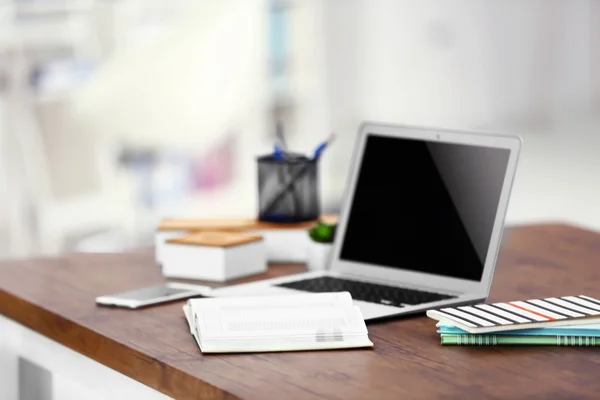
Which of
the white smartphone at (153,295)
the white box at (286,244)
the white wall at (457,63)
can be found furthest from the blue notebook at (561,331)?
the white wall at (457,63)

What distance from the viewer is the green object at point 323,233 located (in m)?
1.79

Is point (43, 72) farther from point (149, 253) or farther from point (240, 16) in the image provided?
point (149, 253)

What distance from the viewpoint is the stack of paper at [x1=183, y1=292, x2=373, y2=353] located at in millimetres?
1330

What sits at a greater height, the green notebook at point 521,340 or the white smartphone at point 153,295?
the green notebook at point 521,340

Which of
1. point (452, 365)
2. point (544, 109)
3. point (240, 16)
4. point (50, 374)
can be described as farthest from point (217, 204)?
point (452, 365)

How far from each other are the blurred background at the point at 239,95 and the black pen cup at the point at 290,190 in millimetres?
1961

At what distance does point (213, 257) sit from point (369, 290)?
28 cm

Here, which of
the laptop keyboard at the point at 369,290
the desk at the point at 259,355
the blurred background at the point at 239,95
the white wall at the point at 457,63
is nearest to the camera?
the desk at the point at 259,355

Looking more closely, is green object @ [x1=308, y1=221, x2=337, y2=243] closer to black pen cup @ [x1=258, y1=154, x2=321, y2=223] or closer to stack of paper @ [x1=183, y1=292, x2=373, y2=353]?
black pen cup @ [x1=258, y1=154, x2=321, y2=223]

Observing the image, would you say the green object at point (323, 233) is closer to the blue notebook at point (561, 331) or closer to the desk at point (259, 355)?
the desk at point (259, 355)

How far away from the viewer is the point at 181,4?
163 inches

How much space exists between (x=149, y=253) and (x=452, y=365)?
34.8 inches

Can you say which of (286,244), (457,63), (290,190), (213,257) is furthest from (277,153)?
(457,63)

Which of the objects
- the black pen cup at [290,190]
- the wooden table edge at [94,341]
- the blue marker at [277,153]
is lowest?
the wooden table edge at [94,341]
